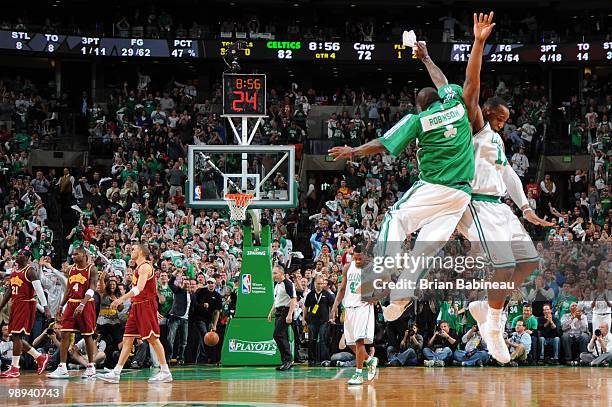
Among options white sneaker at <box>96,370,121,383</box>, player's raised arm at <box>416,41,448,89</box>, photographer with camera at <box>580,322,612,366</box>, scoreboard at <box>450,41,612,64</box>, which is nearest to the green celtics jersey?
player's raised arm at <box>416,41,448,89</box>

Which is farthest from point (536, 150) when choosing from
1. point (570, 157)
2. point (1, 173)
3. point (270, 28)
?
point (1, 173)

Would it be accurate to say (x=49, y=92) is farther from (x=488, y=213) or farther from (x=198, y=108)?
(x=488, y=213)

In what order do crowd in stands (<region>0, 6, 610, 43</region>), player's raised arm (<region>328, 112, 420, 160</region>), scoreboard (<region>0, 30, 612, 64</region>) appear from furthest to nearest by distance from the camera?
crowd in stands (<region>0, 6, 610, 43</region>), scoreboard (<region>0, 30, 612, 64</region>), player's raised arm (<region>328, 112, 420, 160</region>)

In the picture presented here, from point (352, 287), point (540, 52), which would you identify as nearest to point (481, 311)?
point (352, 287)

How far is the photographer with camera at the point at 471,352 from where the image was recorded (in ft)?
56.0

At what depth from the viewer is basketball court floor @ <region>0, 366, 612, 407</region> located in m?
11.4

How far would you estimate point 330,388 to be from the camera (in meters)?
13.1

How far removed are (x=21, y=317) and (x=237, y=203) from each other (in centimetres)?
375

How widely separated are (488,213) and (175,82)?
954 inches

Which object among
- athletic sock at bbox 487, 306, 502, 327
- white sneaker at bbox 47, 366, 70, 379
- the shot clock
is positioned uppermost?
the shot clock

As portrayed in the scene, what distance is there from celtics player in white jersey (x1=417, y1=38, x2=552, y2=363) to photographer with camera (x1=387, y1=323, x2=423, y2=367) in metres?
9.55

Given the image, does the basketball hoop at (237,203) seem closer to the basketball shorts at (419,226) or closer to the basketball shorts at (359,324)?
the basketball shorts at (359,324)

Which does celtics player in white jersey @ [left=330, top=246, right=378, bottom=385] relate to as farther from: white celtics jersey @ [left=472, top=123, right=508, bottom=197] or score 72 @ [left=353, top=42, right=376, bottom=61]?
score 72 @ [left=353, top=42, right=376, bottom=61]

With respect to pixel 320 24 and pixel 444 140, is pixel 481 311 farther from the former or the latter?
pixel 320 24
